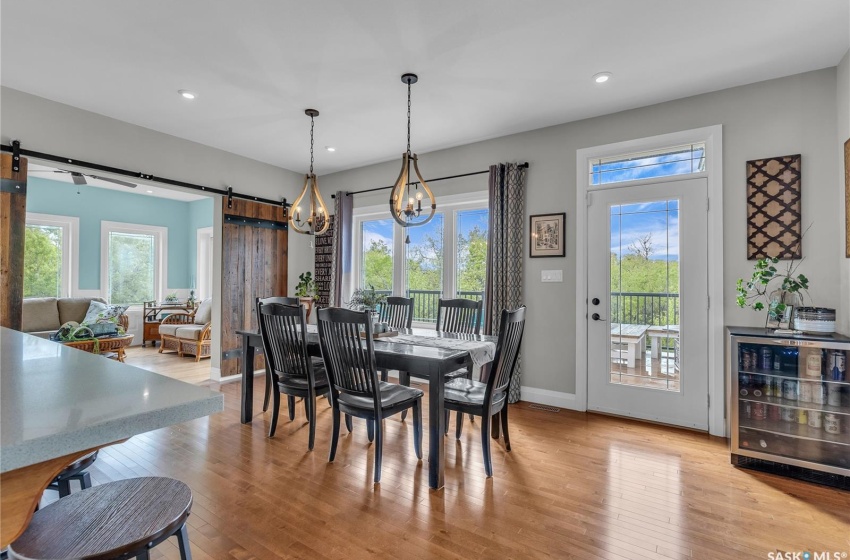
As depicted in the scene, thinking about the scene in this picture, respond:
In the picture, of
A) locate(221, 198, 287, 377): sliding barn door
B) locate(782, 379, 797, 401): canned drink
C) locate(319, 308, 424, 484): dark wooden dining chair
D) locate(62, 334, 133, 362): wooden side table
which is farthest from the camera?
locate(221, 198, 287, 377): sliding barn door

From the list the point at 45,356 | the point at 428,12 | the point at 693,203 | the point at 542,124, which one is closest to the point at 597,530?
the point at 45,356

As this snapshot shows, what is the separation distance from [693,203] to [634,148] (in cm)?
71

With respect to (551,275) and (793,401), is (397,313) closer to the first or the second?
(551,275)

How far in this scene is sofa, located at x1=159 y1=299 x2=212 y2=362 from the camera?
20.5ft

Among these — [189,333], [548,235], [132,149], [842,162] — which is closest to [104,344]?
[189,333]

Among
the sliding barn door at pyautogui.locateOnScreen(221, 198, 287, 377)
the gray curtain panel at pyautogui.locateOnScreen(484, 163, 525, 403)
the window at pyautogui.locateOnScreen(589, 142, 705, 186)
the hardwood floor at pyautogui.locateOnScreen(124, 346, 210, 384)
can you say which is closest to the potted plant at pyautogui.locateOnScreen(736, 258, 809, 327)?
the window at pyautogui.locateOnScreen(589, 142, 705, 186)

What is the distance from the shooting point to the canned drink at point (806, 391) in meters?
2.67

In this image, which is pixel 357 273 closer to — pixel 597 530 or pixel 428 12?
pixel 428 12

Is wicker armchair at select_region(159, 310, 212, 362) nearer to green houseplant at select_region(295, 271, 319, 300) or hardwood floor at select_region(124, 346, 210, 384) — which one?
hardwood floor at select_region(124, 346, 210, 384)

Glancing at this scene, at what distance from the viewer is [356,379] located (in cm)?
262

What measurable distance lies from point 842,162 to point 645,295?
157cm

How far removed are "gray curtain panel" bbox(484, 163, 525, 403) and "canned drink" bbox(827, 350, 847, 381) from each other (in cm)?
229

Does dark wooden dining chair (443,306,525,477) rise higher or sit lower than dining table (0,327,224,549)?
lower

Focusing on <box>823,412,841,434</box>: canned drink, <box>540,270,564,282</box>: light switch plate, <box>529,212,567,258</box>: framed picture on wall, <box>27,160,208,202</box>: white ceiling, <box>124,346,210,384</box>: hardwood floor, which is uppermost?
<box>27,160,208,202</box>: white ceiling
